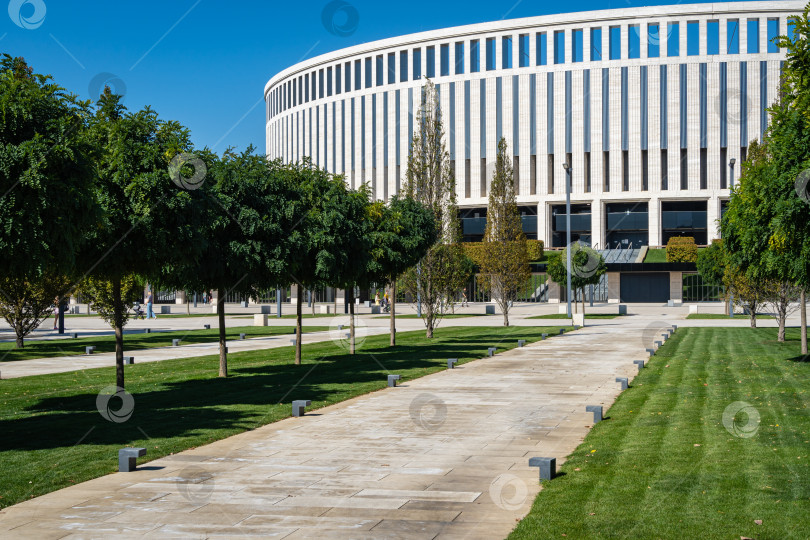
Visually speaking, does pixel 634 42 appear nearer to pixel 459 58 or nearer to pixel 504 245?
pixel 459 58

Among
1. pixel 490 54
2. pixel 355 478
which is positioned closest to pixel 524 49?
pixel 490 54

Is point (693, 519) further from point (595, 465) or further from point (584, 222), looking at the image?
point (584, 222)

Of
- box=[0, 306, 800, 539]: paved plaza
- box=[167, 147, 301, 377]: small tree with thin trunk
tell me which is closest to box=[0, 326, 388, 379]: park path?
box=[167, 147, 301, 377]: small tree with thin trunk

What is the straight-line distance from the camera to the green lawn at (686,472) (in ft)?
23.4

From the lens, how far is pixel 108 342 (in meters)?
33.9

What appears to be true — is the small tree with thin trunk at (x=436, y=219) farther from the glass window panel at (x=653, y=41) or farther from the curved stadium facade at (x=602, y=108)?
the glass window panel at (x=653, y=41)

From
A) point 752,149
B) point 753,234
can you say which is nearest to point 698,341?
point 752,149

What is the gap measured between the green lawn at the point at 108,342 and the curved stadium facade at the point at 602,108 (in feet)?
133

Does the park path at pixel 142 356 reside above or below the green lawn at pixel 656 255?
below

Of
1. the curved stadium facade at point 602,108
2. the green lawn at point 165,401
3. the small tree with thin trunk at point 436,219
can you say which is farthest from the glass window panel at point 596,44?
the green lawn at point 165,401

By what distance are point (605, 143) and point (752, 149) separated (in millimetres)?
50116

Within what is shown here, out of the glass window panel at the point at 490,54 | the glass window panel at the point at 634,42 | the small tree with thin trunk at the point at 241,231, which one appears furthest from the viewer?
the glass window panel at the point at 490,54

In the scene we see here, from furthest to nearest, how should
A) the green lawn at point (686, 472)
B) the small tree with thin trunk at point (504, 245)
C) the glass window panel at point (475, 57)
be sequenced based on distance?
the glass window panel at point (475, 57), the small tree with thin trunk at point (504, 245), the green lawn at point (686, 472)

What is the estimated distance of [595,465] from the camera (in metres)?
9.73
